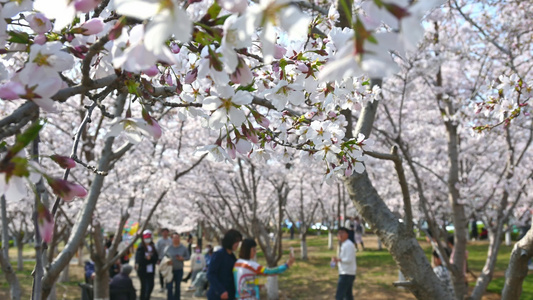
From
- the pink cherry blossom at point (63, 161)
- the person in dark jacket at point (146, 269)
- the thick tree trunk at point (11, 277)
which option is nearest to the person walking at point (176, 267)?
the person in dark jacket at point (146, 269)

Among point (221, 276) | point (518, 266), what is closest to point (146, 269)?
point (221, 276)

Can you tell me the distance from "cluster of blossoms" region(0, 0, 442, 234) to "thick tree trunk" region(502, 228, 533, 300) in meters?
1.51

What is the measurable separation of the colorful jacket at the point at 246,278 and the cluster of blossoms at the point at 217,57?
3.50 meters

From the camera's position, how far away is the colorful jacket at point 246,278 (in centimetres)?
521

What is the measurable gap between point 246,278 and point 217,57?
15.2ft

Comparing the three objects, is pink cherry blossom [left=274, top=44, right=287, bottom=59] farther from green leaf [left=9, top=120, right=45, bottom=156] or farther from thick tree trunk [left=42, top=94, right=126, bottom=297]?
thick tree trunk [left=42, top=94, right=126, bottom=297]

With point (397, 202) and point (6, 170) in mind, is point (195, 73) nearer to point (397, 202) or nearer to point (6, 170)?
point (6, 170)

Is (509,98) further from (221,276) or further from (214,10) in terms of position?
(221,276)

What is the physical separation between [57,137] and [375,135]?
7523 mm

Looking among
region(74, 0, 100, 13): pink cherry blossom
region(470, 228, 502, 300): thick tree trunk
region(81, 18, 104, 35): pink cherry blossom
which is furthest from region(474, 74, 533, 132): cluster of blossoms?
region(74, 0, 100, 13): pink cherry blossom

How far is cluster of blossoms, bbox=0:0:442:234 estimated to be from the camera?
0.67m

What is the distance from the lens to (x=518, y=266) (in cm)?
286

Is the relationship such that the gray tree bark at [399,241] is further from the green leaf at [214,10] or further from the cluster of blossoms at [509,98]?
the green leaf at [214,10]

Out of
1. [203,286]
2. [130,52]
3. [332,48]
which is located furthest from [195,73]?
[203,286]
